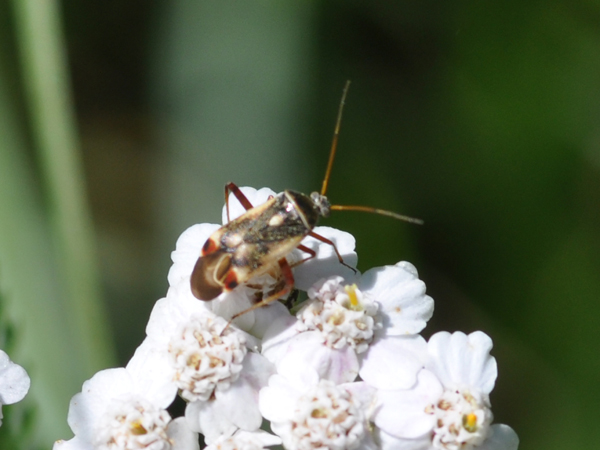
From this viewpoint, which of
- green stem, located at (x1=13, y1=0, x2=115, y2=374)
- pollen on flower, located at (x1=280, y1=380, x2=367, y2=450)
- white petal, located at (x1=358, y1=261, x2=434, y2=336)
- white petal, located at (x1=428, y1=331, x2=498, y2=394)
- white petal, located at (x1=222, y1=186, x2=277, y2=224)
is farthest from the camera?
green stem, located at (x1=13, y1=0, x2=115, y2=374)

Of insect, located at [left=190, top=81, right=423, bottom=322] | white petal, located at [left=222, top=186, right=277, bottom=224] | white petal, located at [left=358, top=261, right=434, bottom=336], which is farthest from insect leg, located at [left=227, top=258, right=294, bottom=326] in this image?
white petal, located at [left=222, top=186, right=277, bottom=224]

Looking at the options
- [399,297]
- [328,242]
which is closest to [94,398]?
[328,242]

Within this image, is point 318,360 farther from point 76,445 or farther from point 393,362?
point 76,445

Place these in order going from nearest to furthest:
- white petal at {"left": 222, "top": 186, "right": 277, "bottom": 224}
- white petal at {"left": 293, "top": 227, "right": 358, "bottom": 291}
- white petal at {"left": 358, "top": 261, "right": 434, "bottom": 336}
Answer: white petal at {"left": 358, "top": 261, "right": 434, "bottom": 336}
white petal at {"left": 293, "top": 227, "right": 358, "bottom": 291}
white petal at {"left": 222, "top": 186, "right": 277, "bottom": 224}

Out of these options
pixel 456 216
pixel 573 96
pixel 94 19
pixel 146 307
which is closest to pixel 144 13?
pixel 94 19

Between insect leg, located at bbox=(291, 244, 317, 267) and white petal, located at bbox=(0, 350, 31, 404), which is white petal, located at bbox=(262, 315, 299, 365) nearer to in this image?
insect leg, located at bbox=(291, 244, 317, 267)

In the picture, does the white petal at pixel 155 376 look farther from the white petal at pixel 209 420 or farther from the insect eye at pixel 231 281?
the insect eye at pixel 231 281
